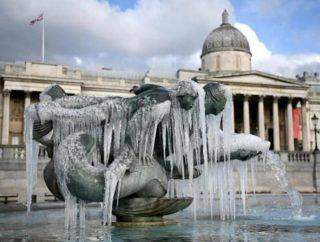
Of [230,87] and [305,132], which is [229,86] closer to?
[230,87]

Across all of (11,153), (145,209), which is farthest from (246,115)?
(145,209)

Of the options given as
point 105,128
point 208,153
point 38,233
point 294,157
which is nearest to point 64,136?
point 105,128

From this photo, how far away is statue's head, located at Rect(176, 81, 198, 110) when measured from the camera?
29.4 feet

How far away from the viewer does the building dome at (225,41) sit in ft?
191

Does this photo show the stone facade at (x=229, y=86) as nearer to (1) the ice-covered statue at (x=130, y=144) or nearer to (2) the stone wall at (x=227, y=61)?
(2) the stone wall at (x=227, y=61)

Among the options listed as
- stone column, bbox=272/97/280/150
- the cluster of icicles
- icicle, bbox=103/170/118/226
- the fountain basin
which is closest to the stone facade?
stone column, bbox=272/97/280/150

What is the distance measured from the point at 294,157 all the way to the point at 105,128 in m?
29.6

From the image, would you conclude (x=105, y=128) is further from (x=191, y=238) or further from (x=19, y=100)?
(x=19, y=100)

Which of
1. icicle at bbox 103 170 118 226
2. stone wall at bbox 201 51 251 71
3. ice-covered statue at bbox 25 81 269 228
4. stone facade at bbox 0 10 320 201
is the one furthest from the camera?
stone wall at bbox 201 51 251 71

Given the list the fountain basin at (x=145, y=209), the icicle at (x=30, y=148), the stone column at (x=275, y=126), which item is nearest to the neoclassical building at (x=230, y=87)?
the stone column at (x=275, y=126)

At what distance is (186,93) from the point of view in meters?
8.95

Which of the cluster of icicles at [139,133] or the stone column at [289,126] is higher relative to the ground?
the stone column at [289,126]

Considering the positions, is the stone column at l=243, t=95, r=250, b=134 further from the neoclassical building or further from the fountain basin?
the fountain basin

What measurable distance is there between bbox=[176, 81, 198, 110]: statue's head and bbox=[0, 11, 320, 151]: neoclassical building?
131 feet
